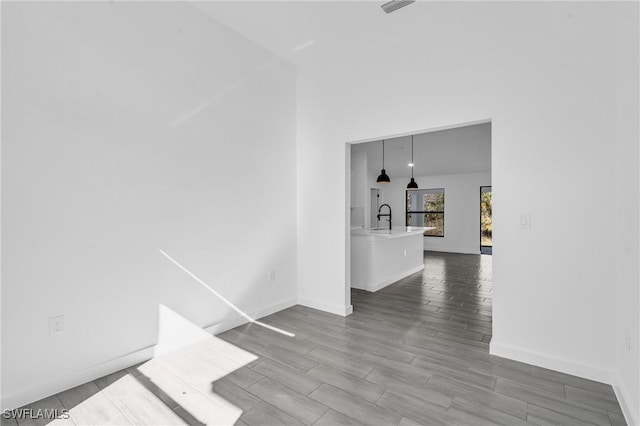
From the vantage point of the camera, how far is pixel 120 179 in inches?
95.8

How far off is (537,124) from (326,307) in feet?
9.18

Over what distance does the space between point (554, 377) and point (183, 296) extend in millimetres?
3035

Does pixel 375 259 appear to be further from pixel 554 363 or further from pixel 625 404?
pixel 625 404

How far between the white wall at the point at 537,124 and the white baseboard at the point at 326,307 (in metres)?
1.54

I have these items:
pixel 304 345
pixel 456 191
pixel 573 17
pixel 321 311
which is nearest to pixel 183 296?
pixel 304 345

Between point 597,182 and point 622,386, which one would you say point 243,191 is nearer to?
point 597,182

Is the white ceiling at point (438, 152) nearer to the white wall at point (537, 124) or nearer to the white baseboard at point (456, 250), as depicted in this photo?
the white baseboard at point (456, 250)

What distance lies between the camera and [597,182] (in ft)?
7.37

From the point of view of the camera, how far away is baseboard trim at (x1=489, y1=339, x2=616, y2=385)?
2.23 meters

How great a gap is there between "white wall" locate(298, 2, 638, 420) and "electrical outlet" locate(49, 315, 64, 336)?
3138 mm

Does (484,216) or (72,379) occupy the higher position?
(484,216)

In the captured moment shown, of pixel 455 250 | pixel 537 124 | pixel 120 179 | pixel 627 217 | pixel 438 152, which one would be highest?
pixel 438 152

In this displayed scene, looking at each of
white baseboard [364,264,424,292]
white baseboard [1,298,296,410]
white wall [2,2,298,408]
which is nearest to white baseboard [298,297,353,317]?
white wall [2,2,298,408]

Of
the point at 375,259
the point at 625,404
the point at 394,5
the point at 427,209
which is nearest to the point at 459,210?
the point at 427,209
